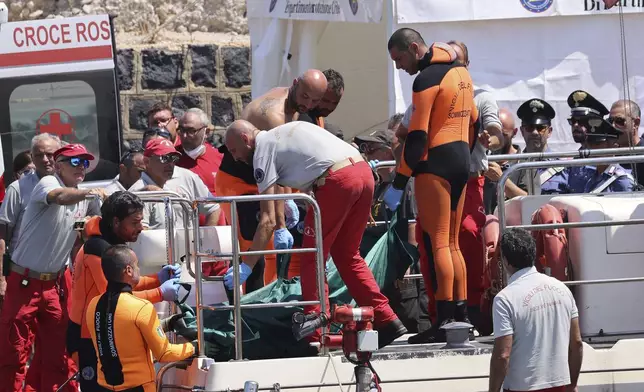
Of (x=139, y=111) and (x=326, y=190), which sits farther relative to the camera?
(x=139, y=111)

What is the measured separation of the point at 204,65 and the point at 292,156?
714 cm

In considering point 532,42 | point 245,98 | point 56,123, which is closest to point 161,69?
point 245,98

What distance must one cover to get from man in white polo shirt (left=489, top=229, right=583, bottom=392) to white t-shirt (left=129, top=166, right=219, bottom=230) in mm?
3124

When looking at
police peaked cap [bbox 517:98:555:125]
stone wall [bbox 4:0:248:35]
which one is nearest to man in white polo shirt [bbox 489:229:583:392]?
police peaked cap [bbox 517:98:555:125]

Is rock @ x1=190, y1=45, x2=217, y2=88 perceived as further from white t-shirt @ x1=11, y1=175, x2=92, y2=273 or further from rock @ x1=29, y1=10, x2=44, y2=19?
white t-shirt @ x1=11, y1=175, x2=92, y2=273

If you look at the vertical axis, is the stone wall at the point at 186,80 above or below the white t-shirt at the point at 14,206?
above

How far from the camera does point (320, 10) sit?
1286cm

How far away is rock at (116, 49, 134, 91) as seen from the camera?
14484mm

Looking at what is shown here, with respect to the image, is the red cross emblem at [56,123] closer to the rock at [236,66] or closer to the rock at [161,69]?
the rock at [161,69]

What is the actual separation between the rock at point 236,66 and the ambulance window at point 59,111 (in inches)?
109

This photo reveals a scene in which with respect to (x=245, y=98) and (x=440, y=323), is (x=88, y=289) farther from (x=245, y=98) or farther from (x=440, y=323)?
(x=245, y=98)

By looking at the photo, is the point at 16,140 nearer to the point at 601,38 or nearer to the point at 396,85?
the point at 396,85

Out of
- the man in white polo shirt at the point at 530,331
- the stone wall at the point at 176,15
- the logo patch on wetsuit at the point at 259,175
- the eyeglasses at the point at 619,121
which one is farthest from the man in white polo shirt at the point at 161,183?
the stone wall at the point at 176,15

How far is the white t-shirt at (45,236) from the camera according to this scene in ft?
31.0
